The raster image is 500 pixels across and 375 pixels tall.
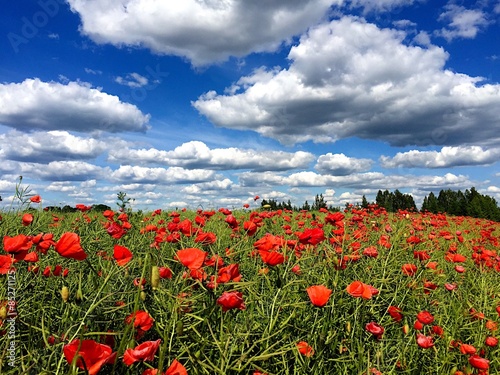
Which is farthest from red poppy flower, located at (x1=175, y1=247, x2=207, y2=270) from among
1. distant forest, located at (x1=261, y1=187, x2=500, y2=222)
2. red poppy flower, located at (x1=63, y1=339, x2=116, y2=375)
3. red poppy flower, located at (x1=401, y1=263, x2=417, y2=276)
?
distant forest, located at (x1=261, y1=187, x2=500, y2=222)

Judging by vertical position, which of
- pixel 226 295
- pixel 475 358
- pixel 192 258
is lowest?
pixel 475 358

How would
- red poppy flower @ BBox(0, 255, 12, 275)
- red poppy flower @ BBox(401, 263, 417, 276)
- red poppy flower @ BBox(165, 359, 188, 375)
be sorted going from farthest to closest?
red poppy flower @ BBox(401, 263, 417, 276) < red poppy flower @ BBox(0, 255, 12, 275) < red poppy flower @ BBox(165, 359, 188, 375)

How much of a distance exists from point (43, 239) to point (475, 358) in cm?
221

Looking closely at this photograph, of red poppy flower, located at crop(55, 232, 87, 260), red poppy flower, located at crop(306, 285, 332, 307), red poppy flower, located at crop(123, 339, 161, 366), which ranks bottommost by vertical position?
red poppy flower, located at crop(123, 339, 161, 366)

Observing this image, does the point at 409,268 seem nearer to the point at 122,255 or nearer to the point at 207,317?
the point at 207,317

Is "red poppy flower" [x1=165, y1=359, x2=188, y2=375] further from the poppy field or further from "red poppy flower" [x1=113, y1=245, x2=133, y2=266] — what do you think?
"red poppy flower" [x1=113, y1=245, x2=133, y2=266]

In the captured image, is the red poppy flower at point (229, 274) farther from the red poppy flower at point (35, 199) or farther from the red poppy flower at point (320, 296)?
the red poppy flower at point (35, 199)

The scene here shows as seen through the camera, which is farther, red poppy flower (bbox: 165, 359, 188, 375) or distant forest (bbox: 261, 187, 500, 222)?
distant forest (bbox: 261, 187, 500, 222)

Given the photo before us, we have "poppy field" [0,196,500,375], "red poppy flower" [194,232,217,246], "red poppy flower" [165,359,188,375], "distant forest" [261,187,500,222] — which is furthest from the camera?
"distant forest" [261,187,500,222]

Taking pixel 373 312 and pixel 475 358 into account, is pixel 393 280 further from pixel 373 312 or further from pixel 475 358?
pixel 475 358

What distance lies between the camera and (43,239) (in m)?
1.88

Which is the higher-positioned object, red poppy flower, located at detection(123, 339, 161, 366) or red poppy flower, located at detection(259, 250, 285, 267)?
red poppy flower, located at detection(259, 250, 285, 267)

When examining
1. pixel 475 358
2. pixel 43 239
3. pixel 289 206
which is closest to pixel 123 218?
pixel 43 239

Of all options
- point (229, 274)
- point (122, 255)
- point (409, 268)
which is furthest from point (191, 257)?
point (409, 268)
